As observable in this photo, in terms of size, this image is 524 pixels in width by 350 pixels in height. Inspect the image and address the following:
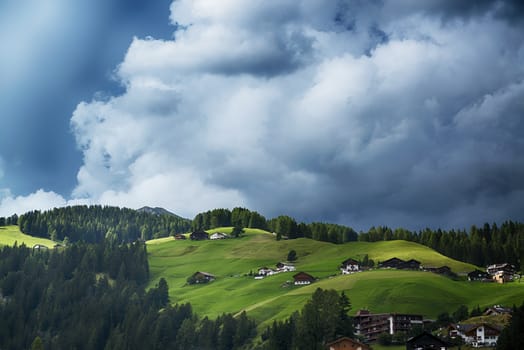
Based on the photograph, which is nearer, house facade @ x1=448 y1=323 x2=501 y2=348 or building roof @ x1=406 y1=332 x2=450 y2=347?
building roof @ x1=406 y1=332 x2=450 y2=347

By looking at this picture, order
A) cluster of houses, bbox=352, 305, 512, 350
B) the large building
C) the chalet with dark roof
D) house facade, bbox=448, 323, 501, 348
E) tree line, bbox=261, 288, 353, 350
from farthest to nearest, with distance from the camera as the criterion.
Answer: the large building → the chalet with dark roof → tree line, bbox=261, 288, 353, 350 → house facade, bbox=448, 323, 501, 348 → cluster of houses, bbox=352, 305, 512, 350

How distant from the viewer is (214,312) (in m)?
197

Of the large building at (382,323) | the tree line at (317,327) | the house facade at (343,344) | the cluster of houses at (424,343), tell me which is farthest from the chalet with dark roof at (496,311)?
the house facade at (343,344)

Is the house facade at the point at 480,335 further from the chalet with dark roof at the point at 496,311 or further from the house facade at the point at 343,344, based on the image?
the house facade at the point at 343,344

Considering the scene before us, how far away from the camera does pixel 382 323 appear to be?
5925 inches

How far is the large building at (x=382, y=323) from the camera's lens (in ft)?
489

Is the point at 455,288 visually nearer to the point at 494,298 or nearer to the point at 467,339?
the point at 494,298

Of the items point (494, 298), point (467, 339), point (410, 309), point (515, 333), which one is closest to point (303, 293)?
point (410, 309)

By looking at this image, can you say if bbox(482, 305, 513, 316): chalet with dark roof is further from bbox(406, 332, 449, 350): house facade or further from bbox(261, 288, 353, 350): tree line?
bbox(261, 288, 353, 350): tree line

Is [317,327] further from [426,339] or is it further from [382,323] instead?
[426,339]

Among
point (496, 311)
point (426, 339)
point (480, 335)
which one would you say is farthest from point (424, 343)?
point (496, 311)

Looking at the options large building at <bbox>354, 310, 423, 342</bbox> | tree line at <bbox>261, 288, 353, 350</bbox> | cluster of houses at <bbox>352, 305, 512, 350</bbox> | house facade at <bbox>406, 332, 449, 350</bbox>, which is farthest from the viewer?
large building at <bbox>354, 310, 423, 342</bbox>

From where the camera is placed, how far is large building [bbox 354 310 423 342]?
149000mm

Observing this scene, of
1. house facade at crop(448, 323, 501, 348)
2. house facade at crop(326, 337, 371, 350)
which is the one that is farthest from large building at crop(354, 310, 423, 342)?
house facade at crop(326, 337, 371, 350)
